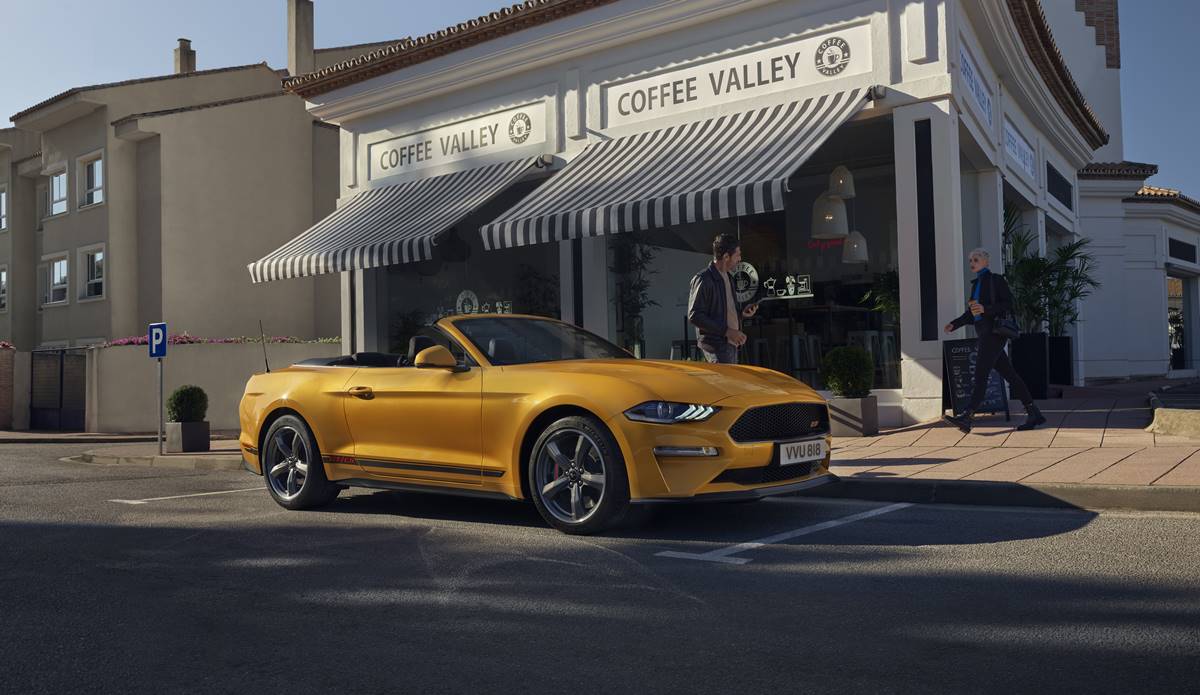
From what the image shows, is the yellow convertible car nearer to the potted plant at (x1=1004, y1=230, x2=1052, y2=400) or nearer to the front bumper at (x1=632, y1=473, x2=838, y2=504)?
the front bumper at (x1=632, y1=473, x2=838, y2=504)

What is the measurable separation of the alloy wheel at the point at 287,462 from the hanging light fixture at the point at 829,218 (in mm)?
8977

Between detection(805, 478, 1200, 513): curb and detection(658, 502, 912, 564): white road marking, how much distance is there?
0.48 m

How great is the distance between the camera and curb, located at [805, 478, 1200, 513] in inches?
257

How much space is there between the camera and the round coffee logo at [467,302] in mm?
17750

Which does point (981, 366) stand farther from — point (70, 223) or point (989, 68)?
point (70, 223)

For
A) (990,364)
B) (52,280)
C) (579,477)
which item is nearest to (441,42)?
(990,364)

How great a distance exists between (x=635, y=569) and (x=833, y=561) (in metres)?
1.02

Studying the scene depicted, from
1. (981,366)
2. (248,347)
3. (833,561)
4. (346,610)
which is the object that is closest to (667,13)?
(981,366)

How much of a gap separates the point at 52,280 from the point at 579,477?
3073 centimetres

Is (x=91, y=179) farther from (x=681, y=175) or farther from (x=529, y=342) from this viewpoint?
(x=529, y=342)

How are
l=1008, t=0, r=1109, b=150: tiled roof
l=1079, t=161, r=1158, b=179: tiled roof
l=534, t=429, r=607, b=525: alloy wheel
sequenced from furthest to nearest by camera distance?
l=1079, t=161, r=1158, b=179: tiled roof → l=1008, t=0, r=1109, b=150: tiled roof → l=534, t=429, r=607, b=525: alloy wheel

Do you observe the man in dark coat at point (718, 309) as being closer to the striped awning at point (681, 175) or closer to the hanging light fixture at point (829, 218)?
the striped awning at point (681, 175)

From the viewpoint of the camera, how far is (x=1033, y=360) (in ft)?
49.0

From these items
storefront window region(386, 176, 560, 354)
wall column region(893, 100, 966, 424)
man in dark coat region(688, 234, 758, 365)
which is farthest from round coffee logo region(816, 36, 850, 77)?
storefront window region(386, 176, 560, 354)
